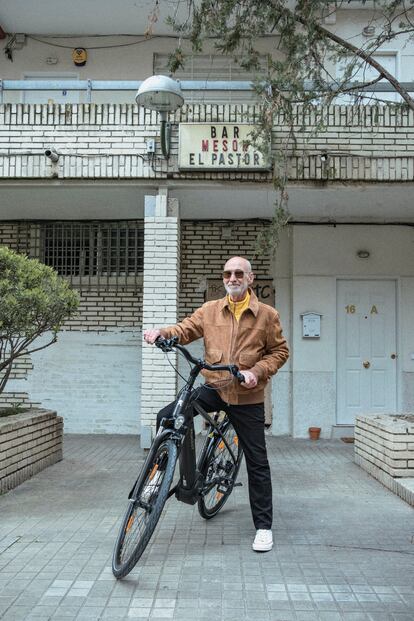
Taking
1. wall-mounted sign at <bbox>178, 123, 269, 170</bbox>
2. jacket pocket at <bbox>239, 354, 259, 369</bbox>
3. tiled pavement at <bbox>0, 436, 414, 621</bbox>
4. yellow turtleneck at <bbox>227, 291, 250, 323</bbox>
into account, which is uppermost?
wall-mounted sign at <bbox>178, 123, 269, 170</bbox>

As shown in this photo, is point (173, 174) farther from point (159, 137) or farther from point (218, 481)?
point (218, 481)

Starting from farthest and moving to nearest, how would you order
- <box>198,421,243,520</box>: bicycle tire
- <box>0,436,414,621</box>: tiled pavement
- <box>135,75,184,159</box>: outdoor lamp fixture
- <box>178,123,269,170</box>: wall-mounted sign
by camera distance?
1. <box>178,123,269,170</box>: wall-mounted sign
2. <box>135,75,184,159</box>: outdoor lamp fixture
3. <box>198,421,243,520</box>: bicycle tire
4. <box>0,436,414,621</box>: tiled pavement

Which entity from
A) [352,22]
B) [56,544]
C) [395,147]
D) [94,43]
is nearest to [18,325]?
[56,544]

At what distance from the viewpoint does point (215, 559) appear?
387 cm

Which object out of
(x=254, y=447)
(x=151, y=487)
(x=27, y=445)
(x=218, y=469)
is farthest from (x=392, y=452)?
(x=27, y=445)

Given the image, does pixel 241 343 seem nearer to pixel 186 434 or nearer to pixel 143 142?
pixel 186 434

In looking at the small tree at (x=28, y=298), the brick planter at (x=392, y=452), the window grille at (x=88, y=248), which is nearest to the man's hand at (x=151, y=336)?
the small tree at (x=28, y=298)

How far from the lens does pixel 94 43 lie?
34.2ft

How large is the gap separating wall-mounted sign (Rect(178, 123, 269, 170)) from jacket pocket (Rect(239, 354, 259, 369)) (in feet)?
13.9

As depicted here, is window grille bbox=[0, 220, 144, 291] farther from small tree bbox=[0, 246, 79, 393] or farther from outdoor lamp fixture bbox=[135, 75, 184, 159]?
small tree bbox=[0, 246, 79, 393]

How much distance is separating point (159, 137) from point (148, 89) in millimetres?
1193

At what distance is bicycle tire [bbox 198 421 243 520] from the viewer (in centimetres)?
445

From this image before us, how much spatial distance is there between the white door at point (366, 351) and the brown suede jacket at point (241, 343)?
18.9ft

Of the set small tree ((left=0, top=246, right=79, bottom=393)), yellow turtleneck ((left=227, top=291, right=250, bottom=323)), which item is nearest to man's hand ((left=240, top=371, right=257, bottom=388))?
yellow turtleneck ((left=227, top=291, right=250, bottom=323))
